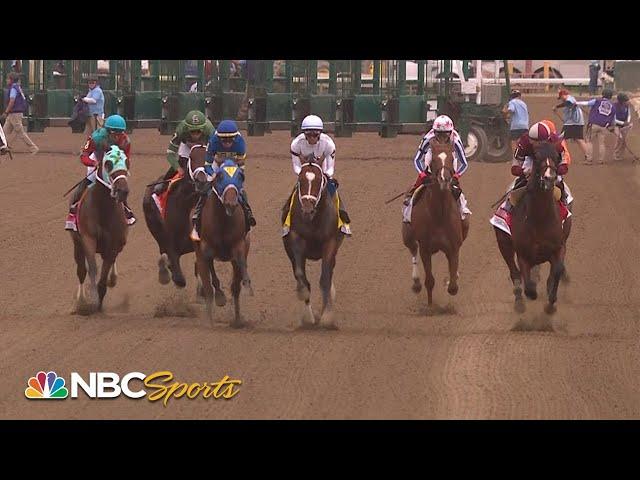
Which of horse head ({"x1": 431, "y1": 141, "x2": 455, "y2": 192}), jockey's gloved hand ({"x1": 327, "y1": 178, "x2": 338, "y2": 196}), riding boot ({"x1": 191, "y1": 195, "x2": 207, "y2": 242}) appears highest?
horse head ({"x1": 431, "y1": 141, "x2": 455, "y2": 192})

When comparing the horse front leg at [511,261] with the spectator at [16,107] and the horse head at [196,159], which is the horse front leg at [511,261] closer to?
the horse head at [196,159]

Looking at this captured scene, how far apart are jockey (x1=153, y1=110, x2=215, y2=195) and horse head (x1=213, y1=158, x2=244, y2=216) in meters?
1.53

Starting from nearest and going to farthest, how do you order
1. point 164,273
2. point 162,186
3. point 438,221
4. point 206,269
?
point 206,269, point 438,221, point 162,186, point 164,273

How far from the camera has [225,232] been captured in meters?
13.3

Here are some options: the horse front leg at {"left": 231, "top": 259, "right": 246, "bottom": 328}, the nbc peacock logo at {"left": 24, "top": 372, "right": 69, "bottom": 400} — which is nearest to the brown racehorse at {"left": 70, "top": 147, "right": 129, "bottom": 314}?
the horse front leg at {"left": 231, "top": 259, "right": 246, "bottom": 328}

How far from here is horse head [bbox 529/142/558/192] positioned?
1305 centimetres

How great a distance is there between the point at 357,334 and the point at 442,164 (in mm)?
1860

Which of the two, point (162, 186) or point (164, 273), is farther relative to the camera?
point (164, 273)

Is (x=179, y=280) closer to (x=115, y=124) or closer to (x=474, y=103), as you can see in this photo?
(x=115, y=124)

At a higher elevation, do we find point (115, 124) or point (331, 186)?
point (115, 124)

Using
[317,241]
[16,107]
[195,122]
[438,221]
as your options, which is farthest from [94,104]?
[317,241]

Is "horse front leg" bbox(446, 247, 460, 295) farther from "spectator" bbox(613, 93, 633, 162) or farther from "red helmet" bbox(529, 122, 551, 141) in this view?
"spectator" bbox(613, 93, 633, 162)

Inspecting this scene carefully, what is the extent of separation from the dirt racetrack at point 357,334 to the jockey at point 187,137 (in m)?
1.34

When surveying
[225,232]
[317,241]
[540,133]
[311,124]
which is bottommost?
[317,241]
